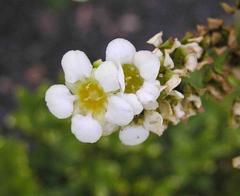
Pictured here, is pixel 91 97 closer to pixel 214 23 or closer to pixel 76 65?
pixel 76 65

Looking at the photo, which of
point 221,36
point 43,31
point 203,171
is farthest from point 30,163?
point 221,36

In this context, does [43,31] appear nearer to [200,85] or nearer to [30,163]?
[30,163]

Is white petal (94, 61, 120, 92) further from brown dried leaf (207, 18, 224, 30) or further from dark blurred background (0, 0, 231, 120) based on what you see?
dark blurred background (0, 0, 231, 120)

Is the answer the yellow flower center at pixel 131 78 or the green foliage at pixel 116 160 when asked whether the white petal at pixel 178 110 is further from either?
the green foliage at pixel 116 160

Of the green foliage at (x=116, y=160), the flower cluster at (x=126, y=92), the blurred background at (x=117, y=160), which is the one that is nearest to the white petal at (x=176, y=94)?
the flower cluster at (x=126, y=92)

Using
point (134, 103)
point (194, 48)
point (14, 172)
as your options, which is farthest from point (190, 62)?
point (14, 172)

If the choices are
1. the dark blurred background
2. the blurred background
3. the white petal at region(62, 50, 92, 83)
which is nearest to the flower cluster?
the white petal at region(62, 50, 92, 83)
